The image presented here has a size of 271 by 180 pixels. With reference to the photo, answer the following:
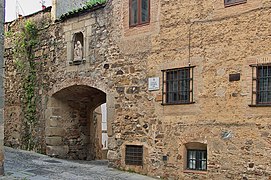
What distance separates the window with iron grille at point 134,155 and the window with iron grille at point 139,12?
2.96m

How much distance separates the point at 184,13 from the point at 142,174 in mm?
3749

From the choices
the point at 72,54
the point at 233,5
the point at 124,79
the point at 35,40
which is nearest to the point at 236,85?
the point at 233,5

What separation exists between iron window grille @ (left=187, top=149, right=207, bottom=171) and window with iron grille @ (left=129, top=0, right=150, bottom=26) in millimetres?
3183

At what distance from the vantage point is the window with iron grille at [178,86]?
25.3 feet

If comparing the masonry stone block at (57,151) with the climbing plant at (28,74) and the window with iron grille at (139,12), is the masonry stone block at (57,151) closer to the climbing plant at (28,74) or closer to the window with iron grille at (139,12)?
the climbing plant at (28,74)

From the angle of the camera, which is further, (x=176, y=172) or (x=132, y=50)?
(x=132, y=50)

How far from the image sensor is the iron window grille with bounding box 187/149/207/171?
752 centimetres

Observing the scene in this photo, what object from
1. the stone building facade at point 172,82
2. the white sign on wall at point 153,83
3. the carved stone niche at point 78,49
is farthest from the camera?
the carved stone niche at point 78,49

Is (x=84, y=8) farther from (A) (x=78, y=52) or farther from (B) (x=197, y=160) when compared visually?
(B) (x=197, y=160)

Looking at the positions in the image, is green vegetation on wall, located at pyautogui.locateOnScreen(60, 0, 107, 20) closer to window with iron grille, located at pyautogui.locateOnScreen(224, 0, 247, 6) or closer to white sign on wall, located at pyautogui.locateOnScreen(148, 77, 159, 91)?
white sign on wall, located at pyautogui.locateOnScreen(148, 77, 159, 91)

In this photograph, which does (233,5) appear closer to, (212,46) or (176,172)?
(212,46)

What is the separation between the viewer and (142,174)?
329 inches

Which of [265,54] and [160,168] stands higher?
[265,54]

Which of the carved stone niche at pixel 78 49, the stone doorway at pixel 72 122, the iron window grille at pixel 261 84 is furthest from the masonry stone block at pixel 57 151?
the iron window grille at pixel 261 84
